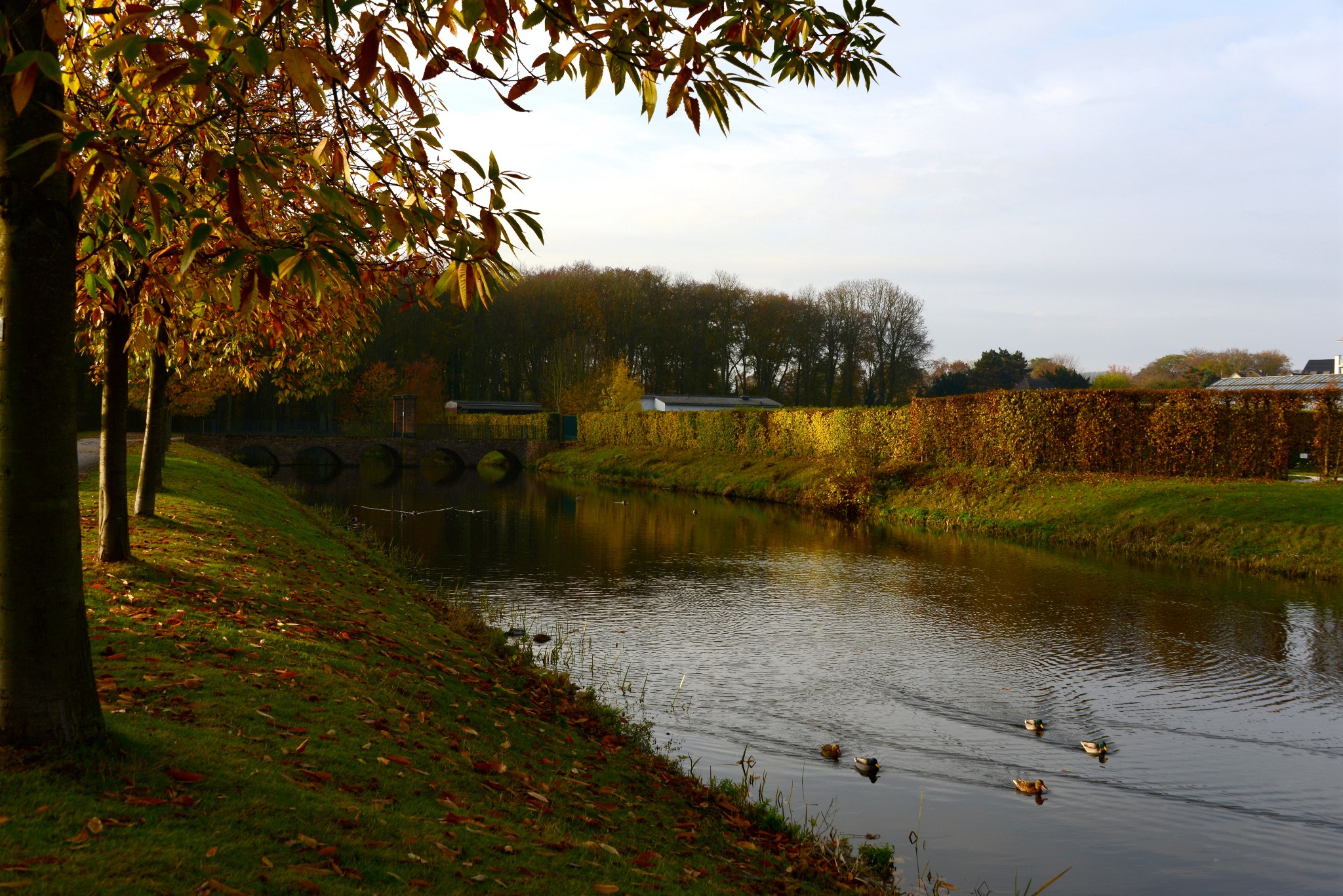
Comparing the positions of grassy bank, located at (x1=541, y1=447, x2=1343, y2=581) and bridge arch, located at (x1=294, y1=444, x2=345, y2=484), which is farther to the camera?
bridge arch, located at (x1=294, y1=444, x2=345, y2=484)

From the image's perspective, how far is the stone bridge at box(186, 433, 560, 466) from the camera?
55000 mm

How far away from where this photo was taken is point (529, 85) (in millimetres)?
3949

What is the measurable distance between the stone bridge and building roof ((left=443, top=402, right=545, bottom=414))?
10387 mm

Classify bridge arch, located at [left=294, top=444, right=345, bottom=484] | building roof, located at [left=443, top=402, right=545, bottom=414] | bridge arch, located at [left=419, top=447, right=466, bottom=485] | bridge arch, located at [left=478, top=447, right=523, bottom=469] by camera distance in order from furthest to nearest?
building roof, located at [left=443, top=402, right=545, bottom=414], bridge arch, located at [left=478, top=447, right=523, bottom=469], bridge arch, located at [left=419, top=447, right=466, bottom=485], bridge arch, located at [left=294, top=444, right=345, bottom=484]

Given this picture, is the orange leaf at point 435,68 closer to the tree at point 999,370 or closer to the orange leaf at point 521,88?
the orange leaf at point 521,88

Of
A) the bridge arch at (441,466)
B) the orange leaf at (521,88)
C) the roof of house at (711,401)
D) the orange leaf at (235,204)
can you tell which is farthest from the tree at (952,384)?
the orange leaf at (235,204)

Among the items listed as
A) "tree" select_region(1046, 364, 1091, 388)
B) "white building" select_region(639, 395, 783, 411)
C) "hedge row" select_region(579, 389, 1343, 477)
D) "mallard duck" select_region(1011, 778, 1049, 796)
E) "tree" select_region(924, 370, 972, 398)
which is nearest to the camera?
"mallard duck" select_region(1011, 778, 1049, 796)

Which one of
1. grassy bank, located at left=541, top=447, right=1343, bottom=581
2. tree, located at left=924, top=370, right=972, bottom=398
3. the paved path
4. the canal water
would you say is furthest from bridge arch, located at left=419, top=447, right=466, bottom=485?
tree, located at left=924, top=370, right=972, bottom=398

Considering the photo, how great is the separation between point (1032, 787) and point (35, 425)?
7.92 meters

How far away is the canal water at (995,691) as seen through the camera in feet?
23.9

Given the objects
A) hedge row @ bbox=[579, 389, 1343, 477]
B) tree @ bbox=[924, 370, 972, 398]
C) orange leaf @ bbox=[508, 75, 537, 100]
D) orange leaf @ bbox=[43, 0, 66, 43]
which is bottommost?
hedge row @ bbox=[579, 389, 1343, 477]

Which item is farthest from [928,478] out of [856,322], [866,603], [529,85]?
[856,322]

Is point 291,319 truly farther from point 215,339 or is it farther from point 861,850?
point 861,850

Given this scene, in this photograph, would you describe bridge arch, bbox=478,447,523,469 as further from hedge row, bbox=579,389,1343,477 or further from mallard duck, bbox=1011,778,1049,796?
mallard duck, bbox=1011,778,1049,796
